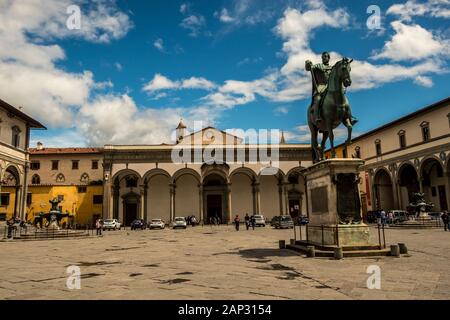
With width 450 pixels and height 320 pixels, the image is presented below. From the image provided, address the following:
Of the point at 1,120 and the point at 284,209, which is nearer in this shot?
the point at 1,120

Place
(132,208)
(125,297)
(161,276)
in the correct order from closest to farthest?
(125,297) → (161,276) → (132,208)

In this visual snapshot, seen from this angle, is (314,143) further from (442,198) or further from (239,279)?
(442,198)

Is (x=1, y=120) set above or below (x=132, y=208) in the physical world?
above

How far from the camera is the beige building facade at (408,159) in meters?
30.6

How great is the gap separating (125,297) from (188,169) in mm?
33225

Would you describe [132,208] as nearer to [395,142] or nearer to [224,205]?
[224,205]

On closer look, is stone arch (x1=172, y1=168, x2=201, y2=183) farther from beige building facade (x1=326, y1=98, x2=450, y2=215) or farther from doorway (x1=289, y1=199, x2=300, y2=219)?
beige building facade (x1=326, y1=98, x2=450, y2=215)

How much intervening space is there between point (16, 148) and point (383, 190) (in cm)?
→ 3715

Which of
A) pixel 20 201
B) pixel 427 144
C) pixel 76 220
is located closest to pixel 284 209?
pixel 427 144

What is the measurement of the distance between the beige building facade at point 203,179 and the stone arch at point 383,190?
8.13m

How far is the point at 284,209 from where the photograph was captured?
3900 centimetres

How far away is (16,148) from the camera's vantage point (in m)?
30.6

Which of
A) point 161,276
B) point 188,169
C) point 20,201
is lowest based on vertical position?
point 161,276
